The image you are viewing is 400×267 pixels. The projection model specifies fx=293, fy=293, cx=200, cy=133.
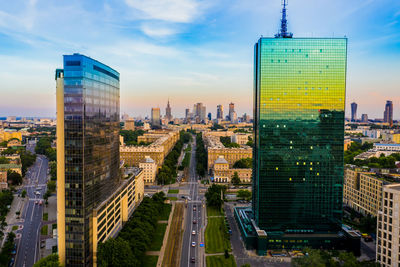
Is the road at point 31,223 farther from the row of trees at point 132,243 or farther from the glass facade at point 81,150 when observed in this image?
the row of trees at point 132,243

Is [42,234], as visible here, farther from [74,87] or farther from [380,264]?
[380,264]

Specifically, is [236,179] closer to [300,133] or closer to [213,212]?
[213,212]

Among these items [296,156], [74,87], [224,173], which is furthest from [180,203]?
[74,87]

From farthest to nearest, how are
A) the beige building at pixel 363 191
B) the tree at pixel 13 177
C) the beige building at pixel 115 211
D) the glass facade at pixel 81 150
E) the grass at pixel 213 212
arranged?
the tree at pixel 13 177 → the grass at pixel 213 212 → the beige building at pixel 363 191 → the beige building at pixel 115 211 → the glass facade at pixel 81 150

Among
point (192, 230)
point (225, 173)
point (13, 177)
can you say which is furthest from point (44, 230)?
point (225, 173)

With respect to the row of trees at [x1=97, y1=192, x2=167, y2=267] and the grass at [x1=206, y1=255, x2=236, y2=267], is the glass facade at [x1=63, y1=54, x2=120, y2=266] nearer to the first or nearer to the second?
the row of trees at [x1=97, y1=192, x2=167, y2=267]

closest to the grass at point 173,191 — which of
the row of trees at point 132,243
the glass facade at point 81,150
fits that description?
the row of trees at point 132,243
